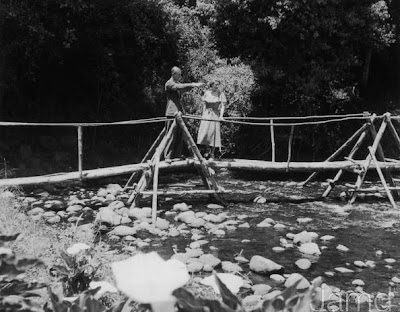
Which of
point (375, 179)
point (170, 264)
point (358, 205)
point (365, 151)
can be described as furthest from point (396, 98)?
point (170, 264)

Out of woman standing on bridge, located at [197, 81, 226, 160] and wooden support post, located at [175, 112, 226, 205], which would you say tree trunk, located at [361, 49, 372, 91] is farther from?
wooden support post, located at [175, 112, 226, 205]

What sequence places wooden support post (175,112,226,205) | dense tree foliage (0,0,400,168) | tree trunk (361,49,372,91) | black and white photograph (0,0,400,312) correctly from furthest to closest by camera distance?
tree trunk (361,49,372,91), dense tree foliage (0,0,400,168), wooden support post (175,112,226,205), black and white photograph (0,0,400,312)

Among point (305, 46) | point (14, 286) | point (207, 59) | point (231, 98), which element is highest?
point (305, 46)

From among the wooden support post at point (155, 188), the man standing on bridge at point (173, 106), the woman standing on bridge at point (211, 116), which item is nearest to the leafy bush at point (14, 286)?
the wooden support post at point (155, 188)

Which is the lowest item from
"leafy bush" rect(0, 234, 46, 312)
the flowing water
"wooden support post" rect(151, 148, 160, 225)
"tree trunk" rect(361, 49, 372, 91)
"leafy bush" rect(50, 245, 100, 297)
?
the flowing water

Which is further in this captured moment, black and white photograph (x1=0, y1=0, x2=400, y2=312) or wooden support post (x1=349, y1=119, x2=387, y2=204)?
wooden support post (x1=349, y1=119, x2=387, y2=204)

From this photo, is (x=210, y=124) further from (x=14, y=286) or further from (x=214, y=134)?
(x=14, y=286)

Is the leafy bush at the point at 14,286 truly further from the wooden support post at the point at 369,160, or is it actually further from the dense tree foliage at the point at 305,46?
the dense tree foliage at the point at 305,46

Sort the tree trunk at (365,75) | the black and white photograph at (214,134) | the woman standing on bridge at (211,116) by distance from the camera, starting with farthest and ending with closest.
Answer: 1. the tree trunk at (365,75)
2. the woman standing on bridge at (211,116)
3. the black and white photograph at (214,134)

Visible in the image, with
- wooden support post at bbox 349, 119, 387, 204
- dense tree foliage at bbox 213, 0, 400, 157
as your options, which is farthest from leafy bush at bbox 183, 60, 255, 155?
wooden support post at bbox 349, 119, 387, 204

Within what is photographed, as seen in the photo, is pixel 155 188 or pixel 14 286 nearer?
pixel 14 286

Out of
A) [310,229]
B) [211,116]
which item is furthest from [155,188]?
[310,229]

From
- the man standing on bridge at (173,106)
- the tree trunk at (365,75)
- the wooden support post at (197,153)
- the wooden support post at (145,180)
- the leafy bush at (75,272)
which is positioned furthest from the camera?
the tree trunk at (365,75)

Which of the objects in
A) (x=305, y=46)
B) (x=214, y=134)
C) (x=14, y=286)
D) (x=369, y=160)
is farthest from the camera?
(x=305, y=46)
